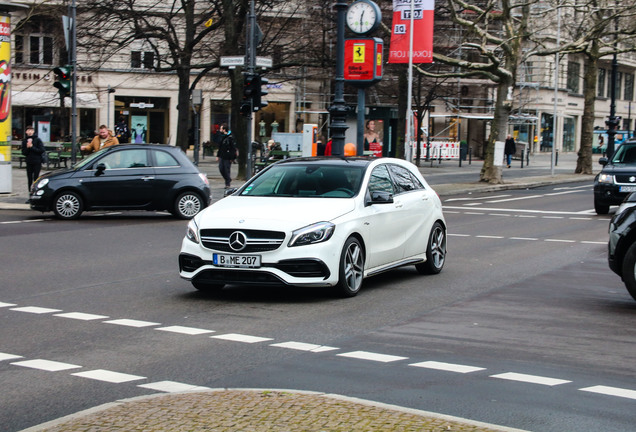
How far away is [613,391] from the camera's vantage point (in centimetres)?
651

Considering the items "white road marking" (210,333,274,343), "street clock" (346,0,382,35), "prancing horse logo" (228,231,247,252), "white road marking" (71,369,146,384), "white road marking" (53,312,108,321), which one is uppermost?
"street clock" (346,0,382,35)

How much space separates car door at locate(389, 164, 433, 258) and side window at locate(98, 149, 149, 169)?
9392mm

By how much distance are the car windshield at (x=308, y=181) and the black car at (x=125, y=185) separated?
9.30 m

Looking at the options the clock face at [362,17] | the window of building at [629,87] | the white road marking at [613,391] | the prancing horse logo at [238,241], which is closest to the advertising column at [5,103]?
the clock face at [362,17]

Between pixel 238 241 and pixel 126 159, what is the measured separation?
11.2 metres

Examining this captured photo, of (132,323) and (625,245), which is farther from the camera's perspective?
(625,245)

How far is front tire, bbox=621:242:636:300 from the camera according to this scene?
10008 mm

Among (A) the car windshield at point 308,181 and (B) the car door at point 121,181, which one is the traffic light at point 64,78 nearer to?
(B) the car door at point 121,181

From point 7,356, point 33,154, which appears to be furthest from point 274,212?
point 33,154

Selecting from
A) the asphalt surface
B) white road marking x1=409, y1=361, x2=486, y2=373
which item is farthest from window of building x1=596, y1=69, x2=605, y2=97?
the asphalt surface

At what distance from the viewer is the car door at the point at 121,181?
67.2ft

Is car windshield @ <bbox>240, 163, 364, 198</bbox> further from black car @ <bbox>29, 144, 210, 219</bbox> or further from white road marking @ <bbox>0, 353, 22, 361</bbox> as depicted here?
black car @ <bbox>29, 144, 210, 219</bbox>

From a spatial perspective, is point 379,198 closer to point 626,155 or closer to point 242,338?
point 242,338

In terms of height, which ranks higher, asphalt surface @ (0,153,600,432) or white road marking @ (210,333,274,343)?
asphalt surface @ (0,153,600,432)
